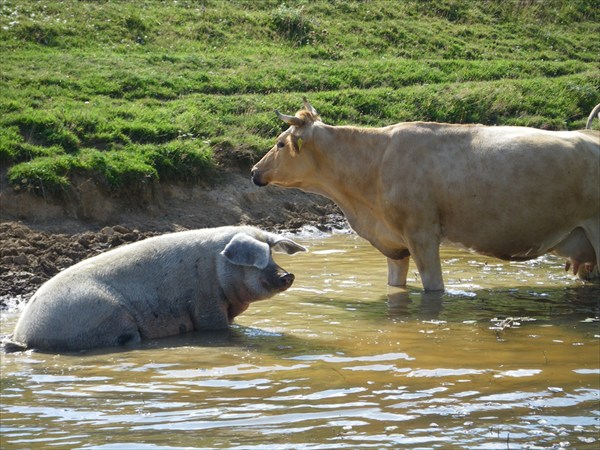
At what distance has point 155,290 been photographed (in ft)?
35.2

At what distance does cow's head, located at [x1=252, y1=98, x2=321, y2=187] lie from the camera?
45.4 ft

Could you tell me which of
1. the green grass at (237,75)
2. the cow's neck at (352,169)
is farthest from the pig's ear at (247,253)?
the green grass at (237,75)

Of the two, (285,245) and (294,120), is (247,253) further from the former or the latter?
(294,120)

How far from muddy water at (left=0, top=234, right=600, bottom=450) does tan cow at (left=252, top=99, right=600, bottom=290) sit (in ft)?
1.95

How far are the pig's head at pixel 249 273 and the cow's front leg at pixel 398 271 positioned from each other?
2721 mm

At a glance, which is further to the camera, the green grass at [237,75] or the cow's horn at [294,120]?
the green grass at [237,75]

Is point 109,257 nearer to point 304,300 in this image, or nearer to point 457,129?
point 304,300

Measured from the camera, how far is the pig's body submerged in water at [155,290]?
10.1 m

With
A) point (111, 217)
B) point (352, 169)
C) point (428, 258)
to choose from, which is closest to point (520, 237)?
point (428, 258)

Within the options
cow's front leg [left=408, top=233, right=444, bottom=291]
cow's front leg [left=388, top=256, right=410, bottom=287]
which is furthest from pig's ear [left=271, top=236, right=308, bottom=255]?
cow's front leg [left=388, top=256, right=410, bottom=287]

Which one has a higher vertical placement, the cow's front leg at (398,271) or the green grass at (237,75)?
the green grass at (237,75)

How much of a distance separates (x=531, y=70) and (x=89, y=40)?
34.0ft

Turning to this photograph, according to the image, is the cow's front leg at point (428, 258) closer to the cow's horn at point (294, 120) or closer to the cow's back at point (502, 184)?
the cow's back at point (502, 184)

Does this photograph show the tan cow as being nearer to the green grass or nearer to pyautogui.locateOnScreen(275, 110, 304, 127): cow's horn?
pyautogui.locateOnScreen(275, 110, 304, 127): cow's horn
